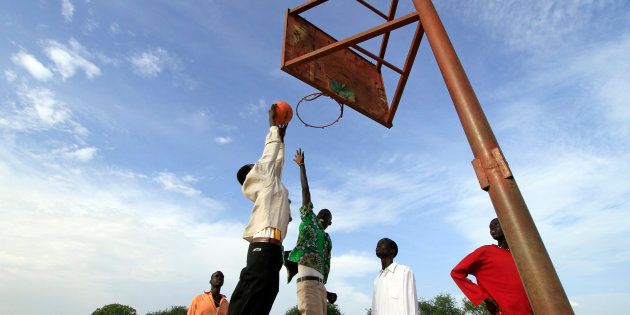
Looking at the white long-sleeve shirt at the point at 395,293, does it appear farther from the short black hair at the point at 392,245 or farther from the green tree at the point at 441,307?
the green tree at the point at 441,307

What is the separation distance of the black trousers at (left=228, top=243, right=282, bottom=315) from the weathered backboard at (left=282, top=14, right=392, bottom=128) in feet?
6.90

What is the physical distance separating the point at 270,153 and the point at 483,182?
1.92 meters

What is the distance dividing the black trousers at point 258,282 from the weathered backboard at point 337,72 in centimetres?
210

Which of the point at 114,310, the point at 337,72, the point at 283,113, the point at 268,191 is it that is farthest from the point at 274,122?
the point at 114,310

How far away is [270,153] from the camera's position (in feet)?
11.9

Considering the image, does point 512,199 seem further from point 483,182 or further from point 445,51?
point 445,51

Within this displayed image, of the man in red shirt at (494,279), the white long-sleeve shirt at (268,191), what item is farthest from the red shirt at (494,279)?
the white long-sleeve shirt at (268,191)

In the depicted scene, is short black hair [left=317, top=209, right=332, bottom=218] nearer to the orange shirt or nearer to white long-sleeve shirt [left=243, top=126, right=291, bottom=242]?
white long-sleeve shirt [left=243, top=126, right=291, bottom=242]

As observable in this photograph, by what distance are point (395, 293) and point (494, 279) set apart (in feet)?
4.03

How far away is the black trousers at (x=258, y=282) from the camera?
2.86m

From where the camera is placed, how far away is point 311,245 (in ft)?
16.7

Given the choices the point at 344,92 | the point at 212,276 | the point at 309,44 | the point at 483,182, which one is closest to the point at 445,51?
the point at 483,182

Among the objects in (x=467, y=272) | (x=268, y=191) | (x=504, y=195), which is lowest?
(x=504, y=195)

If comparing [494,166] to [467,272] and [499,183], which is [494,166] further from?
[467,272]
